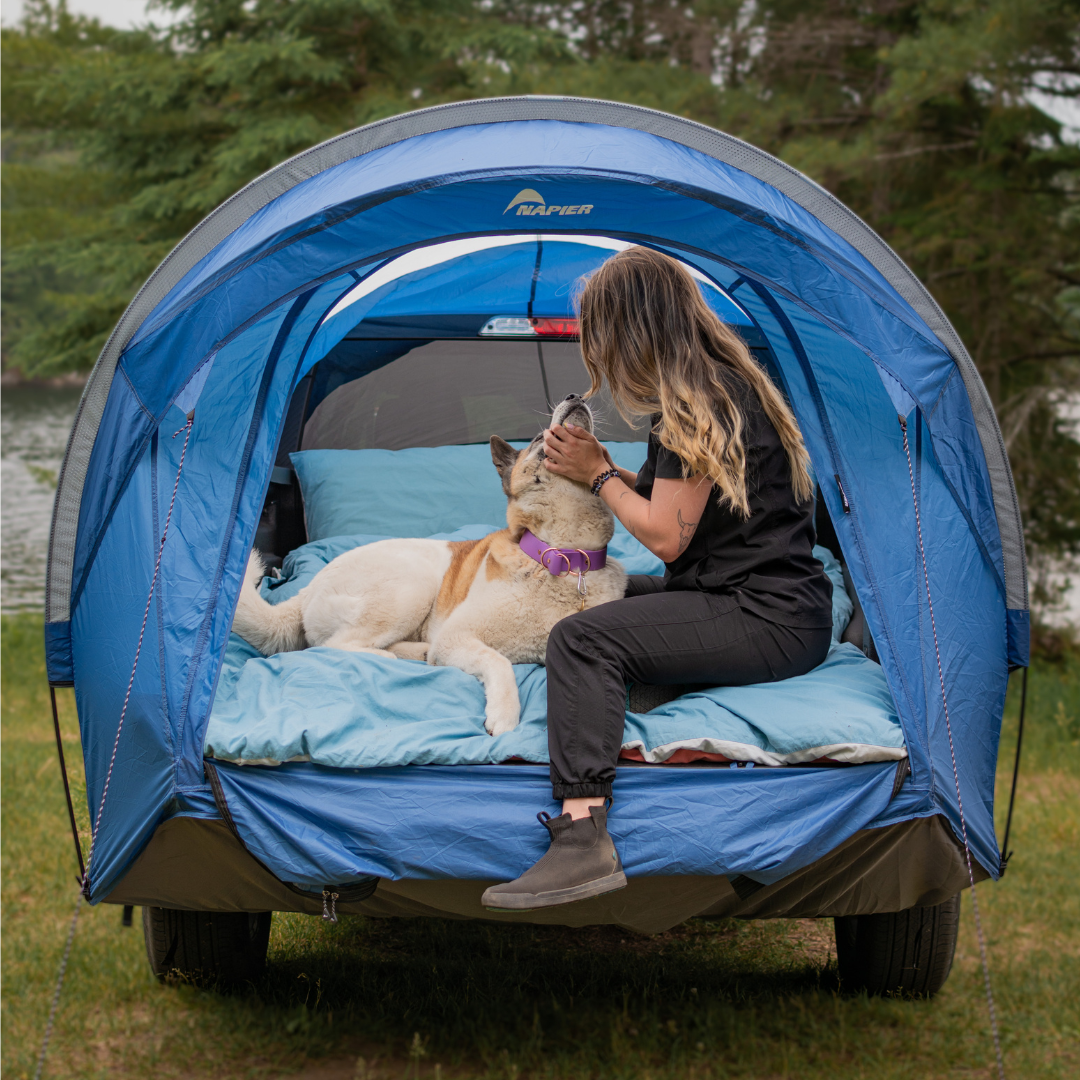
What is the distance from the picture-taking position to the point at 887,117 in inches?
292

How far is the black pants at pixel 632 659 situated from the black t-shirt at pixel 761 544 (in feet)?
0.16

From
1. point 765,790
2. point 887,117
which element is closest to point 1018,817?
point 765,790

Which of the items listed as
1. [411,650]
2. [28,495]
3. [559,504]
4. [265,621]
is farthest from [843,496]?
[28,495]

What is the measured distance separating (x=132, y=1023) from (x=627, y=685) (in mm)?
1775

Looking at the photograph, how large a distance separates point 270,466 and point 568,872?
1.46 meters

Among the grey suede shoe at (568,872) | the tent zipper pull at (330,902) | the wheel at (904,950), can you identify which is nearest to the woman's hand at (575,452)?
the grey suede shoe at (568,872)

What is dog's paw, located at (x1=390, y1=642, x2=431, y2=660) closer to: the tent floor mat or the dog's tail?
the dog's tail

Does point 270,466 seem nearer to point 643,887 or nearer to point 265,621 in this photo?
point 265,621

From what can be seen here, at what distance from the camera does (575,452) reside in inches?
111

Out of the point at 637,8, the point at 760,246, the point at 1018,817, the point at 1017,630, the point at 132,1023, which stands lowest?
the point at 1018,817

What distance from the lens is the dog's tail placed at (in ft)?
10.7

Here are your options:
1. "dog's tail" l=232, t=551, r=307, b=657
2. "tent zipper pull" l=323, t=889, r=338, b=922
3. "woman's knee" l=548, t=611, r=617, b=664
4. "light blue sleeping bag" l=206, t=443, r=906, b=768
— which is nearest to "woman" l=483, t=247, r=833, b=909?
"woman's knee" l=548, t=611, r=617, b=664

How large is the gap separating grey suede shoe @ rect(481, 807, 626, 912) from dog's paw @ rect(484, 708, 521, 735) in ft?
1.12

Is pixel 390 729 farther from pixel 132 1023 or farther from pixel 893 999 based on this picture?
pixel 893 999
